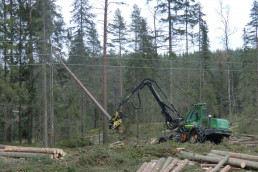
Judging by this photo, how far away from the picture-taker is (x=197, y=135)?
1716 centimetres

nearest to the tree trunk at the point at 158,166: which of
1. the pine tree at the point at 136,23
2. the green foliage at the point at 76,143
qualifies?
the green foliage at the point at 76,143

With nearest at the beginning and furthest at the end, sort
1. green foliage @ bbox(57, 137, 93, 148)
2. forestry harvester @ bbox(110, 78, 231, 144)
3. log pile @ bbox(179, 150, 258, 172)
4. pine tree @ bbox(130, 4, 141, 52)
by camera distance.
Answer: log pile @ bbox(179, 150, 258, 172) < forestry harvester @ bbox(110, 78, 231, 144) < green foliage @ bbox(57, 137, 93, 148) < pine tree @ bbox(130, 4, 141, 52)

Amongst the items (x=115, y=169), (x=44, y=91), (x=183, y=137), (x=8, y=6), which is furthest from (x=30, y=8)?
(x=115, y=169)

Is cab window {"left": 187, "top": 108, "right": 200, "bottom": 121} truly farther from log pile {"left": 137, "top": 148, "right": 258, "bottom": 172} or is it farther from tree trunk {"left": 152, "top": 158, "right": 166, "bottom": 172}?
tree trunk {"left": 152, "top": 158, "right": 166, "bottom": 172}

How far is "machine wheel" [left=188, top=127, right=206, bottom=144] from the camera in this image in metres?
16.8

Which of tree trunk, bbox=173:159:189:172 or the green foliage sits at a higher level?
tree trunk, bbox=173:159:189:172

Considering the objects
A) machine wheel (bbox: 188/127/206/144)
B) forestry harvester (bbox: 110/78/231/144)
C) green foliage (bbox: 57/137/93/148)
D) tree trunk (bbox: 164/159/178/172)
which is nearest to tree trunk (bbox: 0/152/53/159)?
forestry harvester (bbox: 110/78/231/144)

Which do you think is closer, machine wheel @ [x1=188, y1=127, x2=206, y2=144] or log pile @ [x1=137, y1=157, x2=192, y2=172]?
log pile @ [x1=137, y1=157, x2=192, y2=172]

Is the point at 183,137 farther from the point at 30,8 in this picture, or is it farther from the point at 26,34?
the point at 30,8

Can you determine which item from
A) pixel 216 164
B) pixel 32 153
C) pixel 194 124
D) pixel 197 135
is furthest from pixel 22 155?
pixel 194 124

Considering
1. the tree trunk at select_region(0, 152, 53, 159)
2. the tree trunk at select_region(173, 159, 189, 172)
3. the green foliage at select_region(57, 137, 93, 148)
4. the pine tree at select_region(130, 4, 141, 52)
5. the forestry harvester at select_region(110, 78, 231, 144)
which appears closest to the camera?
the tree trunk at select_region(173, 159, 189, 172)

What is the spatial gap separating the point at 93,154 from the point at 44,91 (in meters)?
13.7

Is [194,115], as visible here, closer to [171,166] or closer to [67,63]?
[171,166]

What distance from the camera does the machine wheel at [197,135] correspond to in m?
16.8
